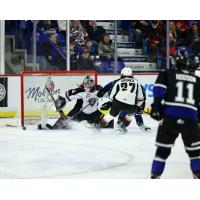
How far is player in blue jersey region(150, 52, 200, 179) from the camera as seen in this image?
315 cm

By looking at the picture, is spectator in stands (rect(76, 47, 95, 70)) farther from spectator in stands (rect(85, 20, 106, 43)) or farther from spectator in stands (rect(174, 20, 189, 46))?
spectator in stands (rect(174, 20, 189, 46))

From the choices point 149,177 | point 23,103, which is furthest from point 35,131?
point 149,177

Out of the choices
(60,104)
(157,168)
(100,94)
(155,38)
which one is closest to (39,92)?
(60,104)

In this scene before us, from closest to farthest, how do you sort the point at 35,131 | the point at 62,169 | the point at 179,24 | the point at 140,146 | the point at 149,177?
the point at 149,177 → the point at 62,169 → the point at 140,146 → the point at 35,131 → the point at 179,24

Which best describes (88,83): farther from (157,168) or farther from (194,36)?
(157,168)

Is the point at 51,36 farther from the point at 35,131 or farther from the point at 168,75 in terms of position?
the point at 168,75

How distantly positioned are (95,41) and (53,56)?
23.5 inches

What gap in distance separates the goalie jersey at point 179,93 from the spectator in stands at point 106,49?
3719 millimetres

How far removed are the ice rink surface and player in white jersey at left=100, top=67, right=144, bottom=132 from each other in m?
0.20

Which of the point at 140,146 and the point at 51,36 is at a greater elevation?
the point at 51,36

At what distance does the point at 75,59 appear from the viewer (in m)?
6.80

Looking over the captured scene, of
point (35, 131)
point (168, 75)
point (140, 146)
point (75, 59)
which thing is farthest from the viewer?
point (75, 59)

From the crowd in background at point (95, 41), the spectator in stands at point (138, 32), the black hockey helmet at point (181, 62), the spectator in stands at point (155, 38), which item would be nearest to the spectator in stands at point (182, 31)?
the crowd in background at point (95, 41)

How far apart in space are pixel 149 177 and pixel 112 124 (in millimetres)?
2213
